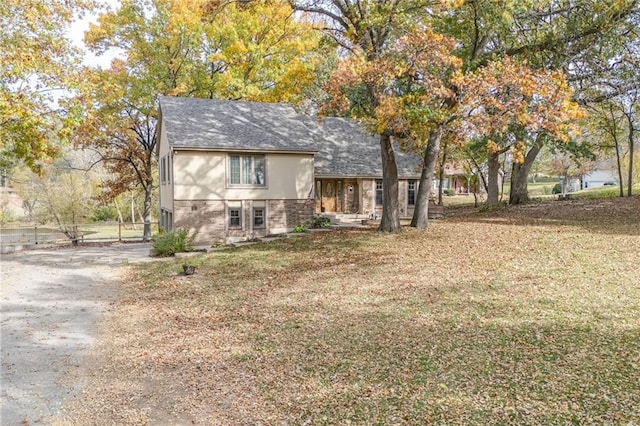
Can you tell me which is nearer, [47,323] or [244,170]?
[47,323]

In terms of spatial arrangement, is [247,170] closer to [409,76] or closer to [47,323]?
[409,76]

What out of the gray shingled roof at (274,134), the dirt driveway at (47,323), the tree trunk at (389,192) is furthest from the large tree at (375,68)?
the dirt driveway at (47,323)

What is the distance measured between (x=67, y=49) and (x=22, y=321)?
9.83 metres

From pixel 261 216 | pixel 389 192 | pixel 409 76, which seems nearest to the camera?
pixel 409 76

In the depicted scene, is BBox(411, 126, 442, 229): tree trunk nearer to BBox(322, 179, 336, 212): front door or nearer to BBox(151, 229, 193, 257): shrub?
BBox(322, 179, 336, 212): front door

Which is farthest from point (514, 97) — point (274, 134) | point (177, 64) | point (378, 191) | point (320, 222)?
point (177, 64)

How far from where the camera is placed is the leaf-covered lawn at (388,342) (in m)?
5.45

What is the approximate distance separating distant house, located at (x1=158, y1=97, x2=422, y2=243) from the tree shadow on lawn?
7195mm

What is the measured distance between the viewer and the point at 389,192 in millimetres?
18719

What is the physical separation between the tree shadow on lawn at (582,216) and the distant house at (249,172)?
7195mm

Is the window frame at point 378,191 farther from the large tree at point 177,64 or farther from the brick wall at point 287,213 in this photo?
the large tree at point 177,64

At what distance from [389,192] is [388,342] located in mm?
11733

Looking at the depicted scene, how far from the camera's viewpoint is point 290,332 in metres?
8.41

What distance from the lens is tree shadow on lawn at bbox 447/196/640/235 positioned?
17141mm
